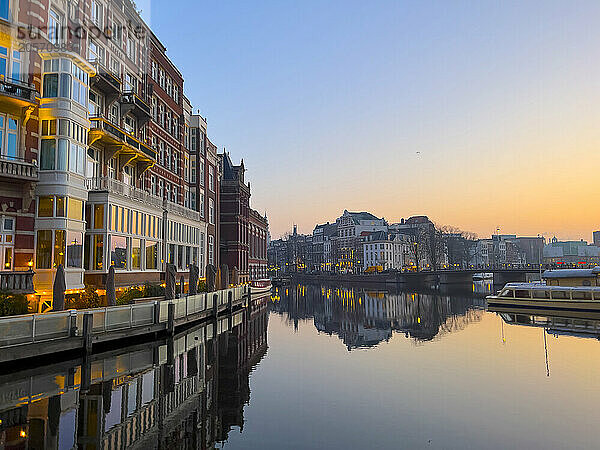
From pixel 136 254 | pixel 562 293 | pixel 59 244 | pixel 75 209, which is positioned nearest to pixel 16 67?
pixel 75 209

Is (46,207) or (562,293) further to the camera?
(562,293)

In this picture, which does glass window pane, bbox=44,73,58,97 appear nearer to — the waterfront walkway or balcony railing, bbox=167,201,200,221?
the waterfront walkway

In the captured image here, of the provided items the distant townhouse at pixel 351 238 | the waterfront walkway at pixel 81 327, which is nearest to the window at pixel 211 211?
the waterfront walkway at pixel 81 327

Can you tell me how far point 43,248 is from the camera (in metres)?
26.9

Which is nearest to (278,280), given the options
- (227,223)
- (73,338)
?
(227,223)

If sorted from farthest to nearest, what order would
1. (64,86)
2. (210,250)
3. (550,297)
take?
1. (210,250)
2. (550,297)
3. (64,86)

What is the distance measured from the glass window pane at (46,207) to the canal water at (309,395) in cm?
944

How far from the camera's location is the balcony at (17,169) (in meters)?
24.8

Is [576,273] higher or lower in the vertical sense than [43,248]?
lower

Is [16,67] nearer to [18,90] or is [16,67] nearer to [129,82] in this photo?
[18,90]

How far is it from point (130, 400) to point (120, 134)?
24.5m

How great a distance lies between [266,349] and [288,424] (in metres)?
13.5

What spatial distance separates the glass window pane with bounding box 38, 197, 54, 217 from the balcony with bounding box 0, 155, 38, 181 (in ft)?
5.06

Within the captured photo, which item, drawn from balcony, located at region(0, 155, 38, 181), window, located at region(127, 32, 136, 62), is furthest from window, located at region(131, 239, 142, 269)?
window, located at region(127, 32, 136, 62)
